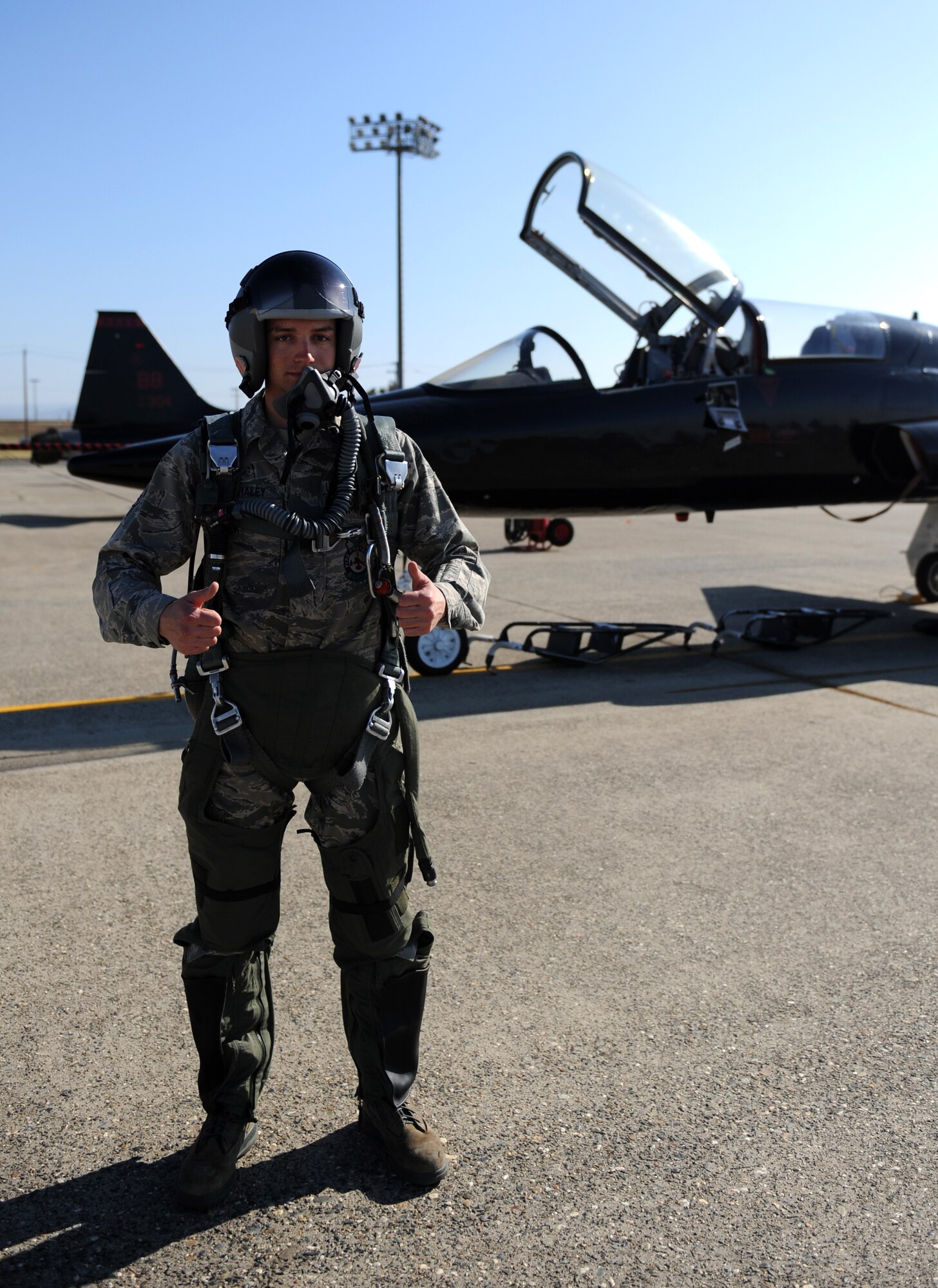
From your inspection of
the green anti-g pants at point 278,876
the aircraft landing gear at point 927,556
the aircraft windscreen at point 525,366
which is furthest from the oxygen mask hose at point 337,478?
the aircraft landing gear at point 927,556

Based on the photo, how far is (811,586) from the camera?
37.4ft

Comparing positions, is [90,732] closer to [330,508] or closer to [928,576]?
[330,508]

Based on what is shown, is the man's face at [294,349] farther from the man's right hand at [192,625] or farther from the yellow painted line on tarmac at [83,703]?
the yellow painted line on tarmac at [83,703]

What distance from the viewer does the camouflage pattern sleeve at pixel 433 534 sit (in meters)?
2.50

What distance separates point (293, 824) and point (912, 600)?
A: 776cm

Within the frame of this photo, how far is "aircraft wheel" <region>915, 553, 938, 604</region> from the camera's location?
9.41 m

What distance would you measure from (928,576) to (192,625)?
8.84 meters

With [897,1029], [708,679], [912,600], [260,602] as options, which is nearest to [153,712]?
[708,679]

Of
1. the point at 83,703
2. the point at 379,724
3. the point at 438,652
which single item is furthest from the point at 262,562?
the point at 438,652

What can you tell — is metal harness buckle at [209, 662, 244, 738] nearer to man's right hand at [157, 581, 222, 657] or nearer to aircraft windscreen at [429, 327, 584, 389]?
man's right hand at [157, 581, 222, 657]

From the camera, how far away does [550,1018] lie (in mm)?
2990

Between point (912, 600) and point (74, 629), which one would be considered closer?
point (74, 629)

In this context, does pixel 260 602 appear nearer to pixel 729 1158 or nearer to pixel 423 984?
pixel 423 984

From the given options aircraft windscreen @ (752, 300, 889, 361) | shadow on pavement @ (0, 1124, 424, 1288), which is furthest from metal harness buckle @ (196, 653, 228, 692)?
aircraft windscreen @ (752, 300, 889, 361)
